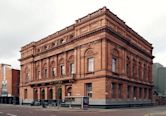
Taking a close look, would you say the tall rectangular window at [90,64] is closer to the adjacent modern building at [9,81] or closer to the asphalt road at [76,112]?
the asphalt road at [76,112]

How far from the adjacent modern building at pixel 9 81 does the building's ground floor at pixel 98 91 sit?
11.7m

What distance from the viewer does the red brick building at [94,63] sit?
52406 millimetres

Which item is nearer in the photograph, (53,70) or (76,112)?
(76,112)

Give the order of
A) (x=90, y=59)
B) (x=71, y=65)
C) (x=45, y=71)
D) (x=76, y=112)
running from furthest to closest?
(x=45, y=71)
(x=71, y=65)
(x=90, y=59)
(x=76, y=112)

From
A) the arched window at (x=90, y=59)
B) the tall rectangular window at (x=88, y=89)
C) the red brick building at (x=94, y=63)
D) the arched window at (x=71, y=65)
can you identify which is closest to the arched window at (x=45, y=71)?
the red brick building at (x=94, y=63)

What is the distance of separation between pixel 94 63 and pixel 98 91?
5.40 meters

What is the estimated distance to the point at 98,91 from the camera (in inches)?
2042

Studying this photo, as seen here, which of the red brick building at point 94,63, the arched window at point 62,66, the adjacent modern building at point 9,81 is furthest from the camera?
the adjacent modern building at point 9,81

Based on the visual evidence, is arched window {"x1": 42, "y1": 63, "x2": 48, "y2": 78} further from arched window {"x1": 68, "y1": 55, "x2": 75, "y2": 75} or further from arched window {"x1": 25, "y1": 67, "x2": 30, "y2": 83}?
arched window {"x1": 68, "y1": 55, "x2": 75, "y2": 75}

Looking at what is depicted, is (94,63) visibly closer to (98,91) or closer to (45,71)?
(98,91)

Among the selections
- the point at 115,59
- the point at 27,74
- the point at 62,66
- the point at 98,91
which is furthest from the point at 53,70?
the point at 98,91

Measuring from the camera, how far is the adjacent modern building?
3551 inches

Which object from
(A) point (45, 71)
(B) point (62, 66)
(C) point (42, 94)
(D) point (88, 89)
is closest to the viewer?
(D) point (88, 89)

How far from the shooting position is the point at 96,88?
52.4 meters
